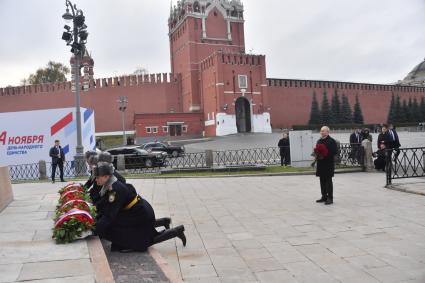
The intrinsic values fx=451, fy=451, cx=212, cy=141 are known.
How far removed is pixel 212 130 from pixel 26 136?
28848 millimetres

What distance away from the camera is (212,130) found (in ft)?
145

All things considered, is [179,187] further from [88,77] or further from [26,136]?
[88,77]

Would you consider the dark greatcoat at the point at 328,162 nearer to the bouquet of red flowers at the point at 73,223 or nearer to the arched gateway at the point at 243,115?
the bouquet of red flowers at the point at 73,223

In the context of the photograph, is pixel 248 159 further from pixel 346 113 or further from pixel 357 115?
pixel 357 115

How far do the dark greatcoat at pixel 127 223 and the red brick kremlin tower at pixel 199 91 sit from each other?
3855 centimetres

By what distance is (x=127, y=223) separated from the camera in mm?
4637

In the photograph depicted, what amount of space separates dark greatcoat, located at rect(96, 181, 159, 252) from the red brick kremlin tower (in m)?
38.6

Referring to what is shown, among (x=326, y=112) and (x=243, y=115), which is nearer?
(x=243, y=115)

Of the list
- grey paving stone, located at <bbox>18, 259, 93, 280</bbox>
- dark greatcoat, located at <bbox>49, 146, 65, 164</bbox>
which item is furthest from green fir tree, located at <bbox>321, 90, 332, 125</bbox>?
grey paving stone, located at <bbox>18, 259, 93, 280</bbox>

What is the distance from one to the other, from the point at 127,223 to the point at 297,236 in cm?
212

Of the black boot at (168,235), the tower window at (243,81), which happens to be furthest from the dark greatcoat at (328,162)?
the tower window at (243,81)

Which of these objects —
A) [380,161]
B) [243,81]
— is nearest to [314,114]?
[243,81]

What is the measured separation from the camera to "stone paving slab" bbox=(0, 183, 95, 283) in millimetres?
3562

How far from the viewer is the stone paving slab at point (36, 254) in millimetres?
3562
